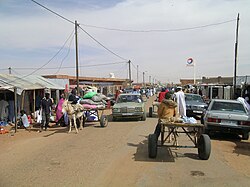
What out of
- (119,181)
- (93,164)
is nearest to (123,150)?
(93,164)

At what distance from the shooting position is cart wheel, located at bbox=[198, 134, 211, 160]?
748cm

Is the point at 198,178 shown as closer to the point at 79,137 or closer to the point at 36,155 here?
the point at 36,155

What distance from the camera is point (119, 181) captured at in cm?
588

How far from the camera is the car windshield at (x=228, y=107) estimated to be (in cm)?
1226

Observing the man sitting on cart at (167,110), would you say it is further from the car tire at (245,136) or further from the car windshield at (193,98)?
the car windshield at (193,98)

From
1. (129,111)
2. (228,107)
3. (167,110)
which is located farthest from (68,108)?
(228,107)

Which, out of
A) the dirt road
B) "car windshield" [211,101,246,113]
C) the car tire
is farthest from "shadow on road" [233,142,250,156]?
"car windshield" [211,101,246,113]

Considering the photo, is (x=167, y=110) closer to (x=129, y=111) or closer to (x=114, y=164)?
(x=114, y=164)

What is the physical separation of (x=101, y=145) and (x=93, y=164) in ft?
8.52

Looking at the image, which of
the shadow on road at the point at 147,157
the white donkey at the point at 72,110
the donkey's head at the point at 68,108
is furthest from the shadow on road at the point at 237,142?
the donkey's head at the point at 68,108

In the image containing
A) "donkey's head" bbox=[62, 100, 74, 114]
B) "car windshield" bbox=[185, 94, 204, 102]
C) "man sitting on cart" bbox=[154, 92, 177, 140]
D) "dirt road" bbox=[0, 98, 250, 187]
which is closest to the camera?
"dirt road" bbox=[0, 98, 250, 187]

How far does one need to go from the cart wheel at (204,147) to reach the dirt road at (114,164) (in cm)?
16

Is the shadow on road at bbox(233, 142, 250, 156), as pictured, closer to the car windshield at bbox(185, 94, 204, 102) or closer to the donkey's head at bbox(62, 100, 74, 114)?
the donkey's head at bbox(62, 100, 74, 114)

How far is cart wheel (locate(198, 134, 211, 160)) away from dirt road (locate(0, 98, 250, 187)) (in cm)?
16
